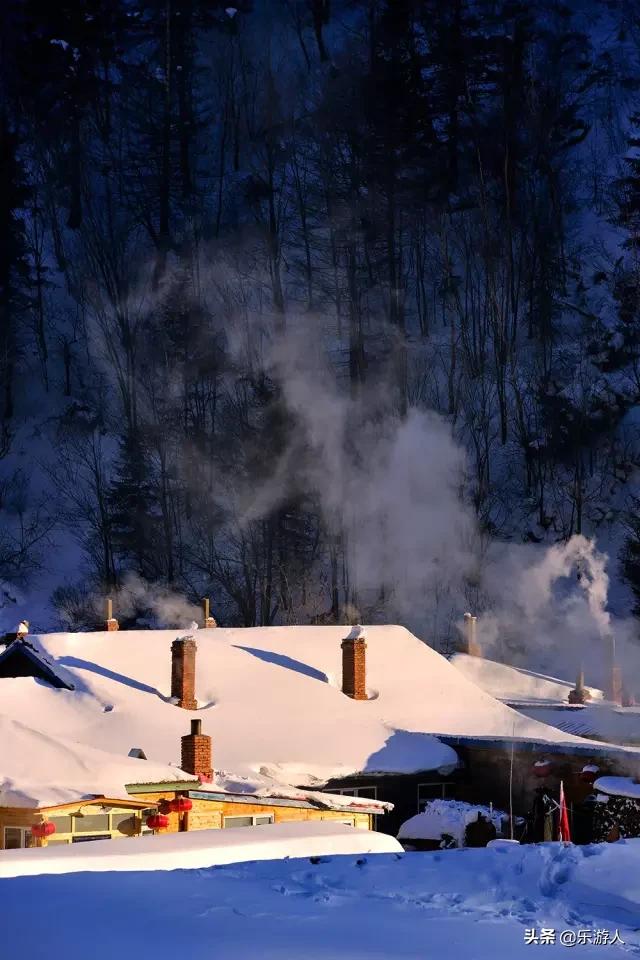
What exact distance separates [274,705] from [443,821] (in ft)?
19.5

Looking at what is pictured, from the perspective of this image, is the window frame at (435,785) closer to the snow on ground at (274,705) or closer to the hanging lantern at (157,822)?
the snow on ground at (274,705)

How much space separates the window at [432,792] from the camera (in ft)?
116

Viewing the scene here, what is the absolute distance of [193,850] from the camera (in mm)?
13164

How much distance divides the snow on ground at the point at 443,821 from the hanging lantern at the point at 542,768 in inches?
57.0

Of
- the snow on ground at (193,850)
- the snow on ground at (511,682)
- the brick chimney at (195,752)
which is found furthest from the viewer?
the snow on ground at (511,682)

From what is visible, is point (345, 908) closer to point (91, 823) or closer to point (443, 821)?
point (91, 823)

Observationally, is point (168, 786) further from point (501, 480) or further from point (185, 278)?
point (185, 278)

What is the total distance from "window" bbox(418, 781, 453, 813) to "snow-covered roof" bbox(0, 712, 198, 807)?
9.91 meters

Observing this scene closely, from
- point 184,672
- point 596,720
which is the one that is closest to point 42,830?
point 184,672

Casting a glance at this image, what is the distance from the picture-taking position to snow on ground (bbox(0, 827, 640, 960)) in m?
9.30

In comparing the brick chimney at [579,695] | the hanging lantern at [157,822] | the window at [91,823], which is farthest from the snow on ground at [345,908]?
the brick chimney at [579,695]

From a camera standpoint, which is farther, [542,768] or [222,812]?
[542,768]

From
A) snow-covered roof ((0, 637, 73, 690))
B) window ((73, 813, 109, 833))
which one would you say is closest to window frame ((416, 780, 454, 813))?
snow-covered roof ((0, 637, 73, 690))

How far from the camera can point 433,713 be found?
3866 cm
